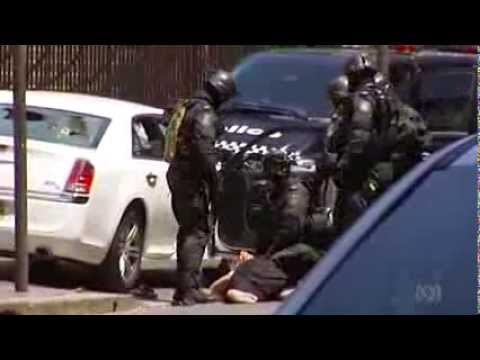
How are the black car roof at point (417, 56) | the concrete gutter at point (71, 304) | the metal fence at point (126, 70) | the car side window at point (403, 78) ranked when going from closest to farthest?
1. the concrete gutter at point (71, 304)
2. the black car roof at point (417, 56)
3. the car side window at point (403, 78)
4. the metal fence at point (126, 70)

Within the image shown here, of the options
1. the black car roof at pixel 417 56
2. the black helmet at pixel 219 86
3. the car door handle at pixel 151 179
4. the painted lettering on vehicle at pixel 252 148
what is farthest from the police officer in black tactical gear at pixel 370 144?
the black car roof at pixel 417 56

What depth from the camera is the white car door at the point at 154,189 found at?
10.4 meters

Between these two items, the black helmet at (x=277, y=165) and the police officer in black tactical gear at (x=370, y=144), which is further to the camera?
the black helmet at (x=277, y=165)

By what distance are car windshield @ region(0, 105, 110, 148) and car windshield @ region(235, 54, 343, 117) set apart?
2788mm

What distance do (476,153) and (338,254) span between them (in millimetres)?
565

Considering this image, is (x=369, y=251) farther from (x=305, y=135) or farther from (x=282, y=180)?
(x=305, y=135)

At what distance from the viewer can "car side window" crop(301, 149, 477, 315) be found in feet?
12.3

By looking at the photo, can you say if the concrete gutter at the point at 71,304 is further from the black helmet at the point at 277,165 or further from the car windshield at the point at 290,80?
the car windshield at the point at 290,80

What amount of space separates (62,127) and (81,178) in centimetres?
53

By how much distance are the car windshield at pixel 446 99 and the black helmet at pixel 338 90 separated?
151 cm

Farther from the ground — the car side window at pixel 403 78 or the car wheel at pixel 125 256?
the car side window at pixel 403 78

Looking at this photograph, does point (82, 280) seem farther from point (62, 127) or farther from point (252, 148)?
point (252, 148)

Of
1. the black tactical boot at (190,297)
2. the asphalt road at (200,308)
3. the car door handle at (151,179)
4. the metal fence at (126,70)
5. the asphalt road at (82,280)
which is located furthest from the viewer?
the metal fence at (126,70)

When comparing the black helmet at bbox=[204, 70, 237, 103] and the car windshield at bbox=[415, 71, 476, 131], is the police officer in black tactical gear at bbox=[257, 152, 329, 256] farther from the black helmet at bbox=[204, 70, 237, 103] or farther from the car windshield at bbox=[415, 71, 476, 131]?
the car windshield at bbox=[415, 71, 476, 131]
